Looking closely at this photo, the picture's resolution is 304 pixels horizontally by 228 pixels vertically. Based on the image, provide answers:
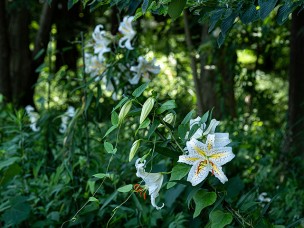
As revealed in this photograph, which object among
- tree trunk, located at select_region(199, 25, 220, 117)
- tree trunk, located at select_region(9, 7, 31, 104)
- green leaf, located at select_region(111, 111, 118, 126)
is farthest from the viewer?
tree trunk, located at select_region(9, 7, 31, 104)

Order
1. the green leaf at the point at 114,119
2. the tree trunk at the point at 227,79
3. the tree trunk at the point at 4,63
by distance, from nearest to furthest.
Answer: the green leaf at the point at 114,119, the tree trunk at the point at 227,79, the tree trunk at the point at 4,63

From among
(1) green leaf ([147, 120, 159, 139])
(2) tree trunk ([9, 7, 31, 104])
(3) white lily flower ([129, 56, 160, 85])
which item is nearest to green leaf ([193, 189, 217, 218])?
(1) green leaf ([147, 120, 159, 139])

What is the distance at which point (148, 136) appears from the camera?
2.09 m

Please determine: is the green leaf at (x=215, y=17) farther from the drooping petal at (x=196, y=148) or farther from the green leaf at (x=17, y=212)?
the green leaf at (x=17, y=212)

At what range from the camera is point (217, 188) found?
222cm

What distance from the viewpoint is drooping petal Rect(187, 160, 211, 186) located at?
2047mm

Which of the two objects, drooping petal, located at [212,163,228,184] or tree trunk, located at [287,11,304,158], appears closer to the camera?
drooping petal, located at [212,163,228,184]

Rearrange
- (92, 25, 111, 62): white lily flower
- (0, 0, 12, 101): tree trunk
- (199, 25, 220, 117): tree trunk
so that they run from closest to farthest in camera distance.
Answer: (92, 25, 111, 62): white lily flower
(0, 0, 12, 101): tree trunk
(199, 25, 220, 117): tree trunk

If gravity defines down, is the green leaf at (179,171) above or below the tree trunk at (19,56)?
above

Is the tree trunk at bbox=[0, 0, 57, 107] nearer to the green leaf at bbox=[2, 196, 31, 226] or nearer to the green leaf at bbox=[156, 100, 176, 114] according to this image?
the green leaf at bbox=[2, 196, 31, 226]

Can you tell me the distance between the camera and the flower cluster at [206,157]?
2.04 meters

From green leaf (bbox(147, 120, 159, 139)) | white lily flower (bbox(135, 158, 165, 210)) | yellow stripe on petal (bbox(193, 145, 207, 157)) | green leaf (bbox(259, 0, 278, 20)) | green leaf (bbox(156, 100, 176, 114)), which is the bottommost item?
white lily flower (bbox(135, 158, 165, 210))

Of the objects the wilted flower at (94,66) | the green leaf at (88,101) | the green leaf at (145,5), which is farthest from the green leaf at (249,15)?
the wilted flower at (94,66)

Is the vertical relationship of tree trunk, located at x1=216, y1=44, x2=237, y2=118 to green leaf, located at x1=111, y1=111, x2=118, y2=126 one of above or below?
below
